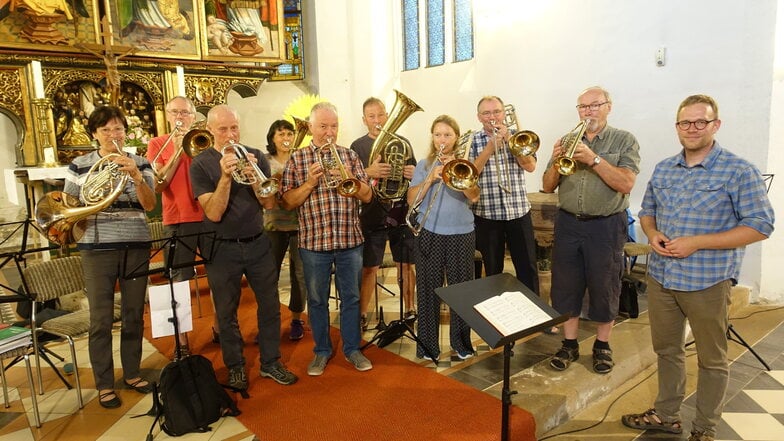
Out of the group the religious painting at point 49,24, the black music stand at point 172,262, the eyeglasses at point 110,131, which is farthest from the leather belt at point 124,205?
the religious painting at point 49,24

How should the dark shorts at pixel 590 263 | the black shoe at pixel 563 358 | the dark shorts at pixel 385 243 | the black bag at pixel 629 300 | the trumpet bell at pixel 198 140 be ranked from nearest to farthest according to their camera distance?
the trumpet bell at pixel 198 140
the dark shorts at pixel 590 263
the black shoe at pixel 563 358
the dark shorts at pixel 385 243
the black bag at pixel 629 300

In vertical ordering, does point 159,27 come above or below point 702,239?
above

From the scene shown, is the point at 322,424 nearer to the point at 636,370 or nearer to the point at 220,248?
the point at 220,248

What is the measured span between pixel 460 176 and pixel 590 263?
3.68ft

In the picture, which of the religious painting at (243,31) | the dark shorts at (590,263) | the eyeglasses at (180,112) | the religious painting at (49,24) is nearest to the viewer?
the dark shorts at (590,263)

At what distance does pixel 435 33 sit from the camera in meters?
9.58

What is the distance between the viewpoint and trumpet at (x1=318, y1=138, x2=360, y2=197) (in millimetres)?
3369

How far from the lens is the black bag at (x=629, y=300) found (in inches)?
187

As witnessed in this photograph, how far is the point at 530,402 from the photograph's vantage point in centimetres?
321

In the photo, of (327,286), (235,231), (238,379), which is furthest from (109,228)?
(327,286)

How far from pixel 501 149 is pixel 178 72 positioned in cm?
626

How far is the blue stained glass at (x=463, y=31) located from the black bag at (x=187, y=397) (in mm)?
7443

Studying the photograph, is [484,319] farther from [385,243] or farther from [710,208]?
[385,243]

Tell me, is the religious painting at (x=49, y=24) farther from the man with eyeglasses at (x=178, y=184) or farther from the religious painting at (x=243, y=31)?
the man with eyeglasses at (x=178, y=184)
